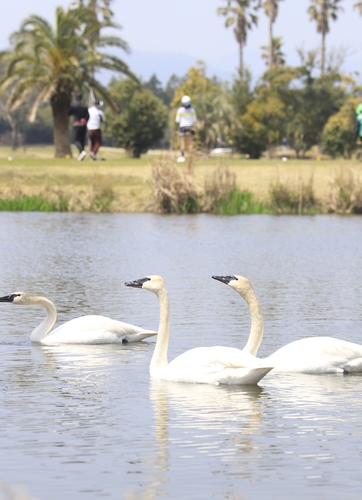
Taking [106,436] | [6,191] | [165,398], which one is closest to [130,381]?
[165,398]

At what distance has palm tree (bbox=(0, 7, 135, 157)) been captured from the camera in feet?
122

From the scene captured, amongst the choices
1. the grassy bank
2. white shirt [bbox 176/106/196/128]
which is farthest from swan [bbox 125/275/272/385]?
white shirt [bbox 176/106/196/128]

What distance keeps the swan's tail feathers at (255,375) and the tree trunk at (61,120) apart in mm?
30291

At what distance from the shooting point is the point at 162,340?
31.3ft

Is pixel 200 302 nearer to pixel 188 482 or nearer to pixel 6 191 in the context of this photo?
pixel 188 482

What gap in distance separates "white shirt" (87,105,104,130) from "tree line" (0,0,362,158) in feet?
8.08

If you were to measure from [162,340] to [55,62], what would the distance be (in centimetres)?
2902

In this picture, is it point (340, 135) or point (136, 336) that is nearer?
point (136, 336)

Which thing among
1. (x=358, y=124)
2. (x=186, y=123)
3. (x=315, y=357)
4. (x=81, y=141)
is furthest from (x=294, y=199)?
(x=315, y=357)

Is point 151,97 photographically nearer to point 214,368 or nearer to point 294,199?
point 294,199

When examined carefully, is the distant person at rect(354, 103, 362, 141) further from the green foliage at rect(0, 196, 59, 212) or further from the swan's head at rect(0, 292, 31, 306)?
the swan's head at rect(0, 292, 31, 306)

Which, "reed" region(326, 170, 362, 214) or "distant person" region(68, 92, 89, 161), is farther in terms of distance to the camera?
"distant person" region(68, 92, 89, 161)

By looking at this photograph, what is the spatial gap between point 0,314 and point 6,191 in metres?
15.9

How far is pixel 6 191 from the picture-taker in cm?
2881
